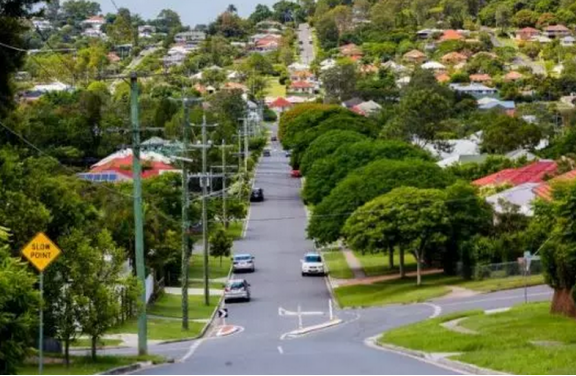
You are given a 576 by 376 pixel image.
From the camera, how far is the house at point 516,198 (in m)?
65.9

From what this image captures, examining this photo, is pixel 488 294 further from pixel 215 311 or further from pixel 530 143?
pixel 530 143

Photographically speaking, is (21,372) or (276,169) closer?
→ (21,372)

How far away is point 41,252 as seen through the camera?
26.6 m

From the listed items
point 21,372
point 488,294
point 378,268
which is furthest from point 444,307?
point 21,372

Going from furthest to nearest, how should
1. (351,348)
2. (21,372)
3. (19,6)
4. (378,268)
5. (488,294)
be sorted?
(378,268) < (488,294) < (19,6) < (351,348) < (21,372)

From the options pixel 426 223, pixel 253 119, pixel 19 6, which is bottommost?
pixel 426 223

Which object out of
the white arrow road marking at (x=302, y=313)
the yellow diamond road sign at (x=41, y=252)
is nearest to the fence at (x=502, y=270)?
the white arrow road marking at (x=302, y=313)

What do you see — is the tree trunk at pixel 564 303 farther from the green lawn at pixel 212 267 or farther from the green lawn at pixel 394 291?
the green lawn at pixel 212 267

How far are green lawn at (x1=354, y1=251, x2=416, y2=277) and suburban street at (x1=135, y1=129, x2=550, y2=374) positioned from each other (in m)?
2.85

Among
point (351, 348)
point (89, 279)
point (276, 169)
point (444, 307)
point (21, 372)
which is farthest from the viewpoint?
point (276, 169)

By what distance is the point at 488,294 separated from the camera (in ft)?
182

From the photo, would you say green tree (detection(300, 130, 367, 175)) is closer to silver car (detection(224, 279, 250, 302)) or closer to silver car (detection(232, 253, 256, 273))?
silver car (detection(232, 253, 256, 273))

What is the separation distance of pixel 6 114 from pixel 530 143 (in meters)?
80.8

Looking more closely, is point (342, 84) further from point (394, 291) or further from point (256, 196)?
point (394, 291)
